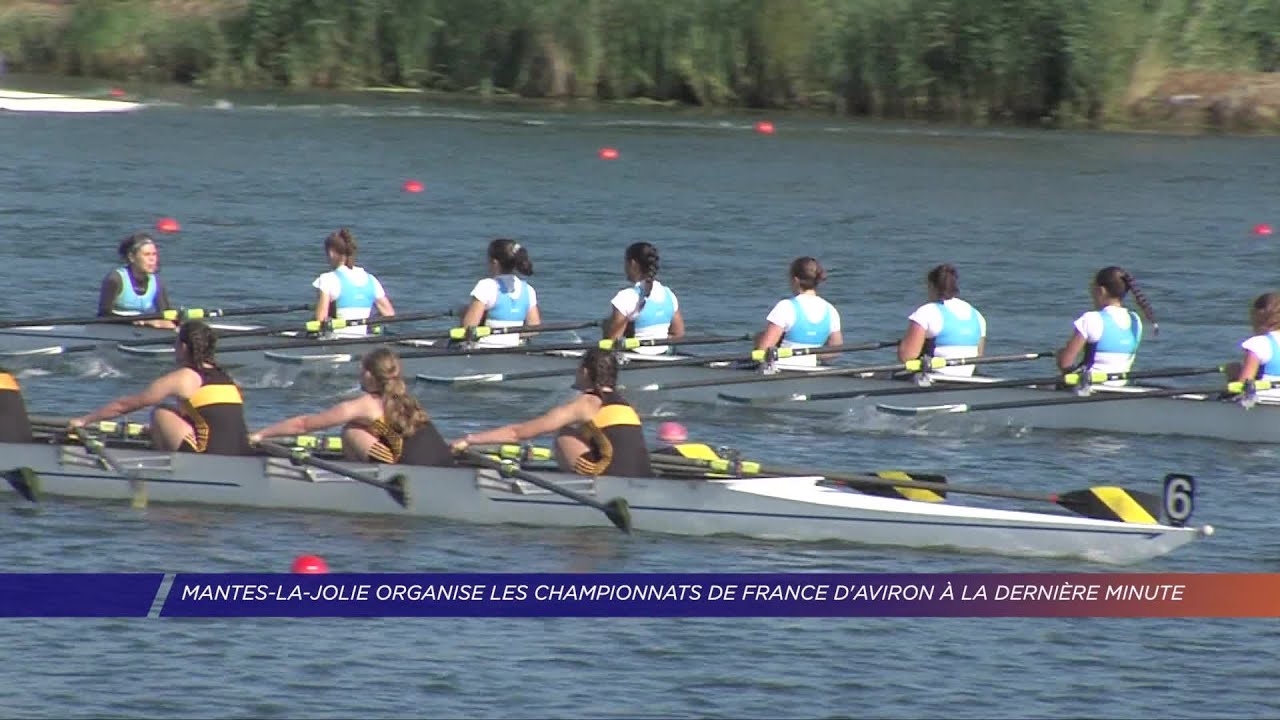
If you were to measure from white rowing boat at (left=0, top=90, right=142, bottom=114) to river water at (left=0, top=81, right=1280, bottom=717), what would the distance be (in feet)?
1.14

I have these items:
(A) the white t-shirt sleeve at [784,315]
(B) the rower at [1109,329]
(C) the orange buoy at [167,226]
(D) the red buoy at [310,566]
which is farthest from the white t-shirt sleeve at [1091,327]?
(C) the orange buoy at [167,226]

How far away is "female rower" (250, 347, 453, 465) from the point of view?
14.1m

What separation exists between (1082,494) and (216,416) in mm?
5180

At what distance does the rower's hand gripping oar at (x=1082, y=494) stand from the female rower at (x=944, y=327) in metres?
3.93

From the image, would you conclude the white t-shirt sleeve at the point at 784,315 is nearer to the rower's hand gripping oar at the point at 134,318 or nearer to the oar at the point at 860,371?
the oar at the point at 860,371

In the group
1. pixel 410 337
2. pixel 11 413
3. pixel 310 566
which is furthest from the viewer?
pixel 410 337

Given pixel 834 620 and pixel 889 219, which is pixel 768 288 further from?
pixel 834 620

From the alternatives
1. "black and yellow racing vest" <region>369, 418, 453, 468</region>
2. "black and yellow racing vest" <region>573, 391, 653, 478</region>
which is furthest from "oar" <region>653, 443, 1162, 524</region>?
"black and yellow racing vest" <region>369, 418, 453, 468</region>

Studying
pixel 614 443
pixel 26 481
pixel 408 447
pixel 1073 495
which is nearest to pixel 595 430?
pixel 614 443

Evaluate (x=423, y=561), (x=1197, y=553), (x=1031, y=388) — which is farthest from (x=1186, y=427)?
(x=423, y=561)

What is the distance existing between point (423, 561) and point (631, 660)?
1.95m

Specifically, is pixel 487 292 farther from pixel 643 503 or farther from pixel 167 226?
pixel 167 226

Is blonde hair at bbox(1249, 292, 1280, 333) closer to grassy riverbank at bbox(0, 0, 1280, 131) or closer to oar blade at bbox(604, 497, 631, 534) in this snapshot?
oar blade at bbox(604, 497, 631, 534)

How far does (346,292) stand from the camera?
19125 mm
